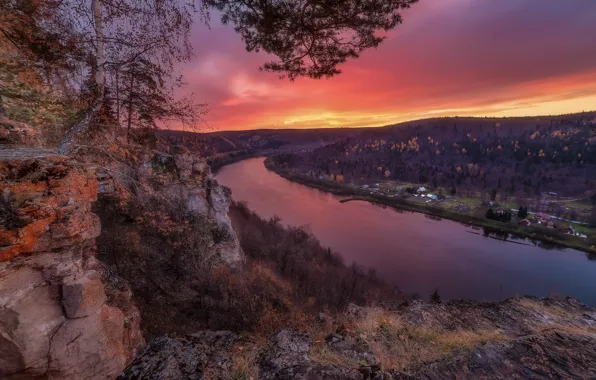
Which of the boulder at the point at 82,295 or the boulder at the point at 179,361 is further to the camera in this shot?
the boulder at the point at 82,295

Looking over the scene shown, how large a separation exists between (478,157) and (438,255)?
372 ft

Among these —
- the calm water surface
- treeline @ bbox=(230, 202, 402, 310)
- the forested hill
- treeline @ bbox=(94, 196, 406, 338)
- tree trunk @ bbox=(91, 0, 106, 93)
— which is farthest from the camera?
the forested hill

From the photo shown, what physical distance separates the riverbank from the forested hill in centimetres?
1299

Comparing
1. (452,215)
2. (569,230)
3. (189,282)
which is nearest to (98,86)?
(189,282)

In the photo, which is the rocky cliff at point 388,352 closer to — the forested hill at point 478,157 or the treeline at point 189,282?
the treeline at point 189,282

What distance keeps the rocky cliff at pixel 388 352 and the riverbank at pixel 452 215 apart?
55.0 meters

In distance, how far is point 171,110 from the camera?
4.80 metres

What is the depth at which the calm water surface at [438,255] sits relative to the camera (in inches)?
1259

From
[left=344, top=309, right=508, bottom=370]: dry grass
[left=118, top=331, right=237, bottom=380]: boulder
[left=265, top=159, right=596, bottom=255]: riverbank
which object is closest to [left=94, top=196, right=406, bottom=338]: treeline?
[left=118, top=331, right=237, bottom=380]: boulder

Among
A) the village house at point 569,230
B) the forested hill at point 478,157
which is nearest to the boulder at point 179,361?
the village house at point 569,230

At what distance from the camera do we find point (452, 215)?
199 ft

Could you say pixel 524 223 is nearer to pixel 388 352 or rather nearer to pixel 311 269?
pixel 311 269

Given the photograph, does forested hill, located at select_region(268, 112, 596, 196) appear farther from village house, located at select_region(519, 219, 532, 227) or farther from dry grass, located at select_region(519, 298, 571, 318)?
dry grass, located at select_region(519, 298, 571, 318)

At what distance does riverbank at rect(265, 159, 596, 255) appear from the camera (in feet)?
152
